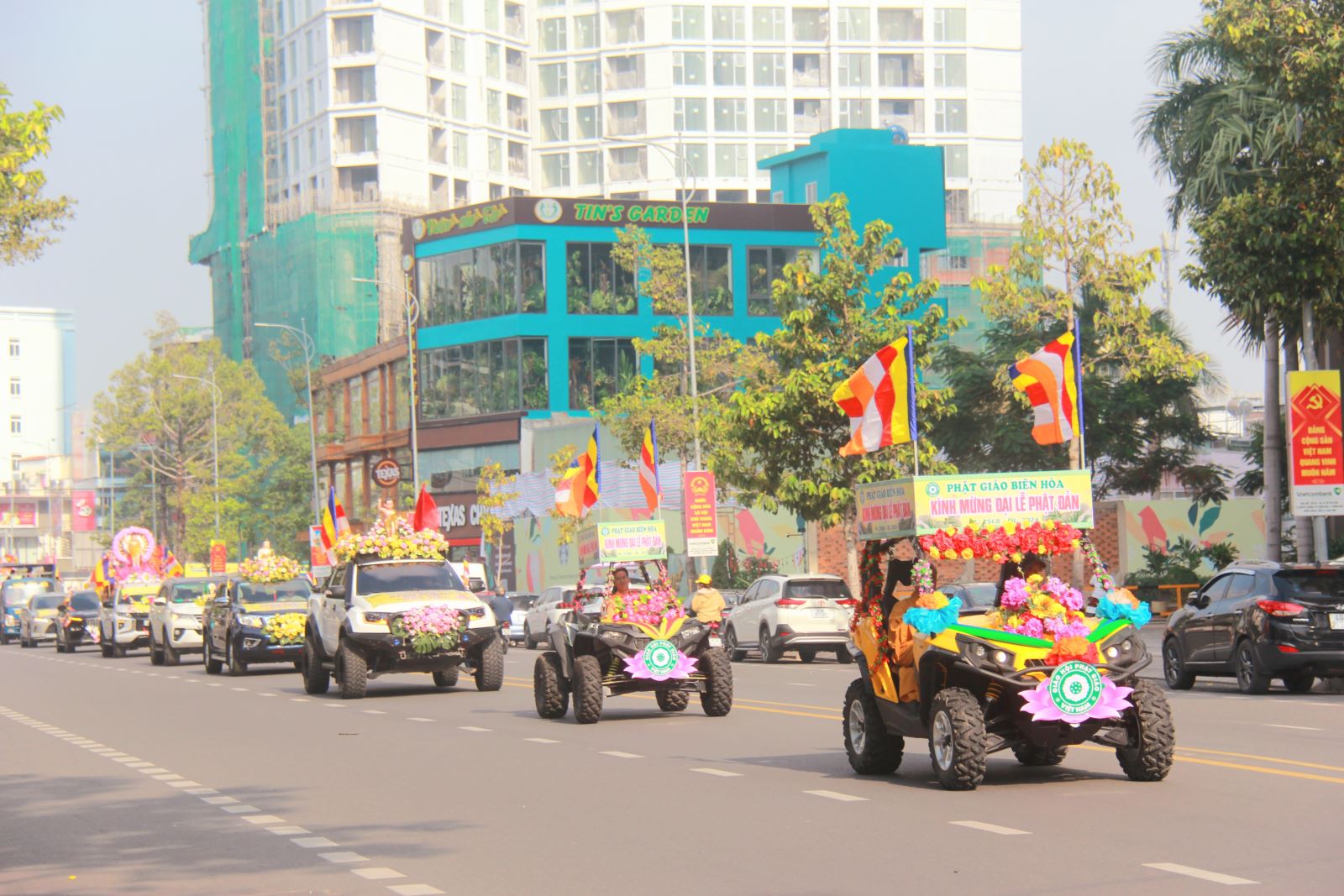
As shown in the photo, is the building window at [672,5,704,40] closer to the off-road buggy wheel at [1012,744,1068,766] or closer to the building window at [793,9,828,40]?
the building window at [793,9,828,40]

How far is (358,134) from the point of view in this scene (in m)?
109

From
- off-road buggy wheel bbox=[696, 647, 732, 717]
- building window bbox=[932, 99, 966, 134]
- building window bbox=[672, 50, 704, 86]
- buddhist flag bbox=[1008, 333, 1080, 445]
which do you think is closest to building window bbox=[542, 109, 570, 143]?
building window bbox=[672, 50, 704, 86]

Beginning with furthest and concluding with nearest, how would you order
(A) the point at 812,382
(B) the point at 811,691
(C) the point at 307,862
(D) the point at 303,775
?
1. (A) the point at 812,382
2. (B) the point at 811,691
3. (D) the point at 303,775
4. (C) the point at 307,862

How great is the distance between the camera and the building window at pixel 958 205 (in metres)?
115

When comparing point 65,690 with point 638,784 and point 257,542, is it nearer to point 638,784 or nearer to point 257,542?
point 638,784

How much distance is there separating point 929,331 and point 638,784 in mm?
27544

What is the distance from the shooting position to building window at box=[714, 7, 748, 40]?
389 ft

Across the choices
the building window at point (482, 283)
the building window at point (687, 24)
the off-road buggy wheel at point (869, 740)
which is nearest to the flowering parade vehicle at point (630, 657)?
the off-road buggy wheel at point (869, 740)

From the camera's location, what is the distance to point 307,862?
10750 mm

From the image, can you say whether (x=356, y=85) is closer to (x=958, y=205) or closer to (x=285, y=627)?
(x=958, y=205)

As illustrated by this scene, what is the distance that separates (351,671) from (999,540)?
572 inches

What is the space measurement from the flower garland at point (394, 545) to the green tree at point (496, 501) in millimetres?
35468

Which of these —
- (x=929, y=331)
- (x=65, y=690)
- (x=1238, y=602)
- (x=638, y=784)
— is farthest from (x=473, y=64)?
(x=638, y=784)

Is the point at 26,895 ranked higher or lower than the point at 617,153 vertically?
lower
